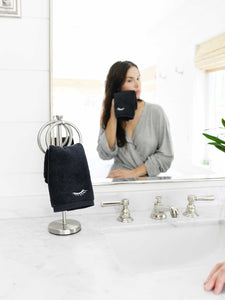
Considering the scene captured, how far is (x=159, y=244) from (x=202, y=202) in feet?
1.02

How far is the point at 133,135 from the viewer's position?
1241mm

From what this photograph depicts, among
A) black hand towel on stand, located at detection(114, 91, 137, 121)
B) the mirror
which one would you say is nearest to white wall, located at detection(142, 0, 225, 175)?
the mirror

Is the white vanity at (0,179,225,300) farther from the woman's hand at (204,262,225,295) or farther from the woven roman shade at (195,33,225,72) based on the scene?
the woven roman shade at (195,33,225,72)

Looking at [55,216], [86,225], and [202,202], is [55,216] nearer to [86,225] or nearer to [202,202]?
[86,225]

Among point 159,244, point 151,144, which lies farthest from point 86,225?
point 151,144

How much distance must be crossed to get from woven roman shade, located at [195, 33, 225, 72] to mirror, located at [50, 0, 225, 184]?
2 cm

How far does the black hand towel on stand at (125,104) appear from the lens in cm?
120

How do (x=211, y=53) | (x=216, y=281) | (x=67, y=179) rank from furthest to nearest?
(x=211, y=53) < (x=67, y=179) < (x=216, y=281)

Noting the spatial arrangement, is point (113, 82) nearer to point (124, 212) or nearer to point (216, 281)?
point (124, 212)

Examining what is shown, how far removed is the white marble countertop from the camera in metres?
0.69

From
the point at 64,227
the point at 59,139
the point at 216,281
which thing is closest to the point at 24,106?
the point at 59,139

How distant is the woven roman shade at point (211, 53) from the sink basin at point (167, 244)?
633 mm

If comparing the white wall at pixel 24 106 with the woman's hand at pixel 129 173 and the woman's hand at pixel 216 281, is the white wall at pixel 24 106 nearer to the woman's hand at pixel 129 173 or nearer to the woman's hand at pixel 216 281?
the woman's hand at pixel 129 173

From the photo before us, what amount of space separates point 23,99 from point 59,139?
0.63ft
